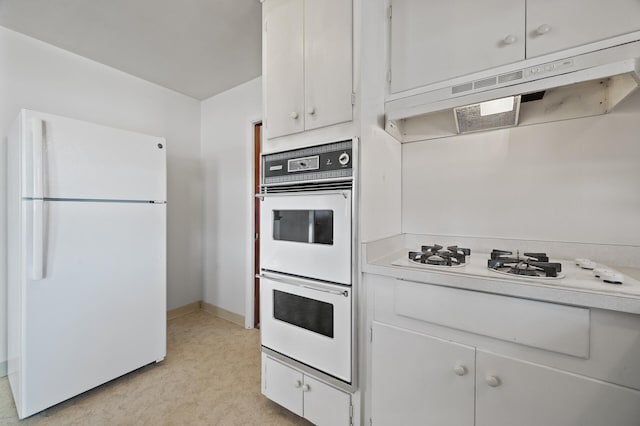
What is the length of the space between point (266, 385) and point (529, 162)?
6.36 ft

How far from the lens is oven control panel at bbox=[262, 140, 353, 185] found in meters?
1.25

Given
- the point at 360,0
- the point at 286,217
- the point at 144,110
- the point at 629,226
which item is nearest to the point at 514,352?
the point at 629,226

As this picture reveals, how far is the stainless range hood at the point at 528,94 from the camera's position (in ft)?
3.08

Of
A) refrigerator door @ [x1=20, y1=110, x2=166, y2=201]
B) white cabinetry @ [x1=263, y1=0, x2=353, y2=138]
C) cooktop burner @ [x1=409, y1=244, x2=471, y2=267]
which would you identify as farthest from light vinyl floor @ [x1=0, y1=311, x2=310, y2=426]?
white cabinetry @ [x1=263, y1=0, x2=353, y2=138]

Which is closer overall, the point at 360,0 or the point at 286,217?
the point at 360,0

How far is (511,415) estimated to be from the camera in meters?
0.93

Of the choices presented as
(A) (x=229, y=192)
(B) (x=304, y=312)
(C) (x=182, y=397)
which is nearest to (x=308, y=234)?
(B) (x=304, y=312)

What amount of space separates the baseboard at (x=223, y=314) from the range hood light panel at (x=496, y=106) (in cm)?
279

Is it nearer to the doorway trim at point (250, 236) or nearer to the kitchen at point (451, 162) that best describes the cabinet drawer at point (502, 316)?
the kitchen at point (451, 162)

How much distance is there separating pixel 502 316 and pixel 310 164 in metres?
1.03

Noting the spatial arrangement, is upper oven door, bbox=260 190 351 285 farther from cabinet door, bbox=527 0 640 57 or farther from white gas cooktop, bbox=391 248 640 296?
cabinet door, bbox=527 0 640 57

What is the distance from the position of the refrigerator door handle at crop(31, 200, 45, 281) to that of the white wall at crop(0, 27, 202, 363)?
912 mm

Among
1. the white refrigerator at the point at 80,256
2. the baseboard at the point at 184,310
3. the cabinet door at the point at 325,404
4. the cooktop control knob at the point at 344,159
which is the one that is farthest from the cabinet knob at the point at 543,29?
the baseboard at the point at 184,310

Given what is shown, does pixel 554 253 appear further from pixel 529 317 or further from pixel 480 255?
pixel 529 317
